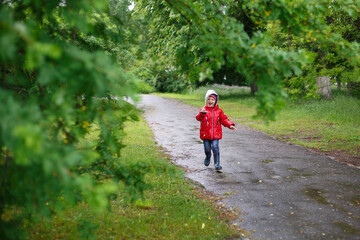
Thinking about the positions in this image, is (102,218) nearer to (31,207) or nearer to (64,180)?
(31,207)

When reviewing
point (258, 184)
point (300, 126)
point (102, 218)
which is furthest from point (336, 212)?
point (300, 126)

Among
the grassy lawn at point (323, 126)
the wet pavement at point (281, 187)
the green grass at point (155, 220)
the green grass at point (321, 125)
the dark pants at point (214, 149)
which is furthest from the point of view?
the green grass at point (321, 125)

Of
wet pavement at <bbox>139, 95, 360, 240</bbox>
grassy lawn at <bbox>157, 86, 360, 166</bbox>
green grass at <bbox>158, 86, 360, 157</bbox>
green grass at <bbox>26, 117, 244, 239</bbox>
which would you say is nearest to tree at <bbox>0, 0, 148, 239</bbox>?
wet pavement at <bbox>139, 95, 360, 240</bbox>

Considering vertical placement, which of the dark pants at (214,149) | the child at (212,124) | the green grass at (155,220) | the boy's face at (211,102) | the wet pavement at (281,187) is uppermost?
the boy's face at (211,102)

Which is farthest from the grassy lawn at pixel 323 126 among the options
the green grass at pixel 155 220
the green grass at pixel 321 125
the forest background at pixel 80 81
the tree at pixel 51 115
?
the tree at pixel 51 115

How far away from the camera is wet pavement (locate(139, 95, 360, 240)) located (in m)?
4.53

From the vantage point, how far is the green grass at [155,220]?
161 inches

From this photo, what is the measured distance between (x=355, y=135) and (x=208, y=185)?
743cm

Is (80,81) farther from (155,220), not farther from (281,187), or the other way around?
(281,187)

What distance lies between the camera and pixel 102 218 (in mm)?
4637

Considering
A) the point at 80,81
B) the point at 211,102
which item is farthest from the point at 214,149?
the point at 80,81

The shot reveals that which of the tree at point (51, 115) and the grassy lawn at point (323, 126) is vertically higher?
the tree at point (51, 115)

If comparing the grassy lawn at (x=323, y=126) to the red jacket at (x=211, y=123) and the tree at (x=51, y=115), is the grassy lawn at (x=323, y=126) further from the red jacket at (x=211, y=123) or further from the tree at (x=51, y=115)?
the tree at (x=51, y=115)

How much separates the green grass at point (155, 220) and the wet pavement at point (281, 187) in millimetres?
412
